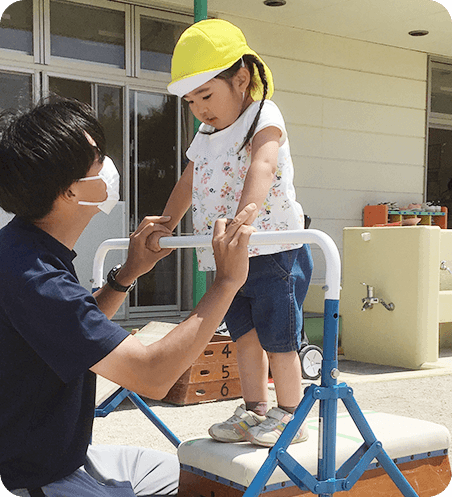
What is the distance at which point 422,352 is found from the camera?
16.0 ft

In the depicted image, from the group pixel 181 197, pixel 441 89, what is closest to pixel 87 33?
pixel 181 197

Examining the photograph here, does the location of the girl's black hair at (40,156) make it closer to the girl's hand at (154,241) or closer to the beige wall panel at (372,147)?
the girl's hand at (154,241)

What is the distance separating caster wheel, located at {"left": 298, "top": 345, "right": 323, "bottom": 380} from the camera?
14.3 ft

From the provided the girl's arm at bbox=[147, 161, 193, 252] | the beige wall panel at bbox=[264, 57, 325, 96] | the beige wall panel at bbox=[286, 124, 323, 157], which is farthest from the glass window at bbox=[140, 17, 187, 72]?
the girl's arm at bbox=[147, 161, 193, 252]

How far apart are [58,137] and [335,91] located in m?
6.27

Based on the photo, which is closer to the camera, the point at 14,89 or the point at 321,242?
the point at 321,242

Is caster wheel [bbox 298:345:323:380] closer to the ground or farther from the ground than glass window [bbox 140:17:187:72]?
closer to the ground

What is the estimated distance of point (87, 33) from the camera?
5758 millimetres

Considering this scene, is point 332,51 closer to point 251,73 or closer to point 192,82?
point 251,73

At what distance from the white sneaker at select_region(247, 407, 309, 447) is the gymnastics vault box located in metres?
0.02

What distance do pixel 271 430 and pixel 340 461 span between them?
210 millimetres

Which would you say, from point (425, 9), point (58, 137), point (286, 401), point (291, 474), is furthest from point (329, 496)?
point (425, 9)

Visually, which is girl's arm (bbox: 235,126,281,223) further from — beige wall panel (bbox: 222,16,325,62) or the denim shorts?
beige wall panel (bbox: 222,16,325,62)

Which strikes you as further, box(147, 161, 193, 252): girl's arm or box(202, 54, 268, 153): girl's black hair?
box(147, 161, 193, 252): girl's arm
